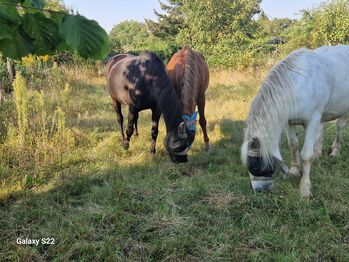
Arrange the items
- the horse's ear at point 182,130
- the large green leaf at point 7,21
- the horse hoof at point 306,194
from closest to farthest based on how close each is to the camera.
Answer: the large green leaf at point 7,21 → the horse hoof at point 306,194 → the horse's ear at point 182,130

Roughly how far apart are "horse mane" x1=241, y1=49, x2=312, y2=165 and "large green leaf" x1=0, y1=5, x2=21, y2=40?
8.90 feet

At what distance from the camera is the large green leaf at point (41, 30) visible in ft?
3.58

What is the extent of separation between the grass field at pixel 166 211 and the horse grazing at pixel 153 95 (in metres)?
0.33

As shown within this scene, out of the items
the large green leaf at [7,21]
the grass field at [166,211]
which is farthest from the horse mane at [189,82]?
the large green leaf at [7,21]

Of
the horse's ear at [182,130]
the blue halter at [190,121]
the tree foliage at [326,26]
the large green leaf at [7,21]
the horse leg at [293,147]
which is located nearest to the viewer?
the large green leaf at [7,21]

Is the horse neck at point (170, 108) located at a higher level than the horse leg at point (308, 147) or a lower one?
higher

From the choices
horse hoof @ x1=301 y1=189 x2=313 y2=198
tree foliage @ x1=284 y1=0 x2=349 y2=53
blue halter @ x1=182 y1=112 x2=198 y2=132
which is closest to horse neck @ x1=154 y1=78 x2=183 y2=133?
blue halter @ x1=182 y1=112 x2=198 y2=132

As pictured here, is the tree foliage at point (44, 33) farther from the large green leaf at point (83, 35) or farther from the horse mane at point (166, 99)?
the horse mane at point (166, 99)

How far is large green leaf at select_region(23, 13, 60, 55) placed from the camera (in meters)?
1.09

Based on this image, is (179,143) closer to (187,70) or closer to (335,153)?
(187,70)

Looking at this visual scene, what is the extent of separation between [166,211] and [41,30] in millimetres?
2440

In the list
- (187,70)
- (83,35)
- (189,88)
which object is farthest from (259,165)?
(83,35)

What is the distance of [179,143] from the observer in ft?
14.9

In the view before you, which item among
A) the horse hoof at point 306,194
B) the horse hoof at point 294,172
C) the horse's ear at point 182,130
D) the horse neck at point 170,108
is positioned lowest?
the horse hoof at point 306,194
